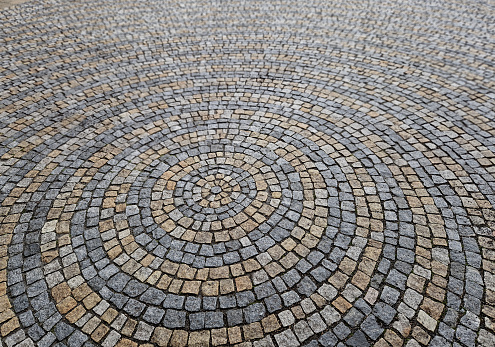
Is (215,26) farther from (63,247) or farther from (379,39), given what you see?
(63,247)

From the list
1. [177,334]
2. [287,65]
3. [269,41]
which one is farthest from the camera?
[269,41]

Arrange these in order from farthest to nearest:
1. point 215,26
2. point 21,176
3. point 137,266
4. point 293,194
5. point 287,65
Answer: point 215,26 < point 287,65 < point 21,176 < point 293,194 < point 137,266

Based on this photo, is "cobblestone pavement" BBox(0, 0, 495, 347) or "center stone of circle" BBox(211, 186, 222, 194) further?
"center stone of circle" BBox(211, 186, 222, 194)

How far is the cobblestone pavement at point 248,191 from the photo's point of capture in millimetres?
4020

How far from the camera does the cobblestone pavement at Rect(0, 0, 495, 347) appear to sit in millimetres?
4020

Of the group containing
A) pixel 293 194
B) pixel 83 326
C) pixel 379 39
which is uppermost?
pixel 379 39

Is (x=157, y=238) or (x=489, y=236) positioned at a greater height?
(x=489, y=236)

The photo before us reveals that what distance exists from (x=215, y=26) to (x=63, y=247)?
8.59m

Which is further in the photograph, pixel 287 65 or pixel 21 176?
pixel 287 65

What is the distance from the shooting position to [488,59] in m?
9.16

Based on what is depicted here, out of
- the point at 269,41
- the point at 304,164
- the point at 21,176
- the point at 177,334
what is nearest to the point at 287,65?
the point at 269,41

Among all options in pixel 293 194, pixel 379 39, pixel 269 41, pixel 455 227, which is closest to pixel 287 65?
pixel 269 41

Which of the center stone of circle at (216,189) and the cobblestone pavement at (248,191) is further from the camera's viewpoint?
the center stone of circle at (216,189)

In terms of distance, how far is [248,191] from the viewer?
5.56 m
